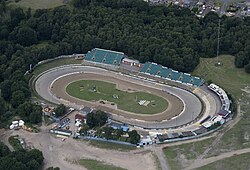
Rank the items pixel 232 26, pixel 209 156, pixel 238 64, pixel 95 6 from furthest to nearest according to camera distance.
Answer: pixel 95 6, pixel 232 26, pixel 238 64, pixel 209 156

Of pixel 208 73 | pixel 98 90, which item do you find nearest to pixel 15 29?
pixel 98 90

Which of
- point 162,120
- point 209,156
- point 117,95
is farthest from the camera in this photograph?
point 117,95

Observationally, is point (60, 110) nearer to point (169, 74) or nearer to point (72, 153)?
point (72, 153)

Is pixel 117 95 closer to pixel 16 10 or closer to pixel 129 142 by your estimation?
pixel 129 142

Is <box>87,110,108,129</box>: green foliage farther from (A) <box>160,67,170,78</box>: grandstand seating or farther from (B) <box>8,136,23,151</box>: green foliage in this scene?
(A) <box>160,67,170,78</box>: grandstand seating

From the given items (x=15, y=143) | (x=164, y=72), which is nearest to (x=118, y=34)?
(x=164, y=72)
